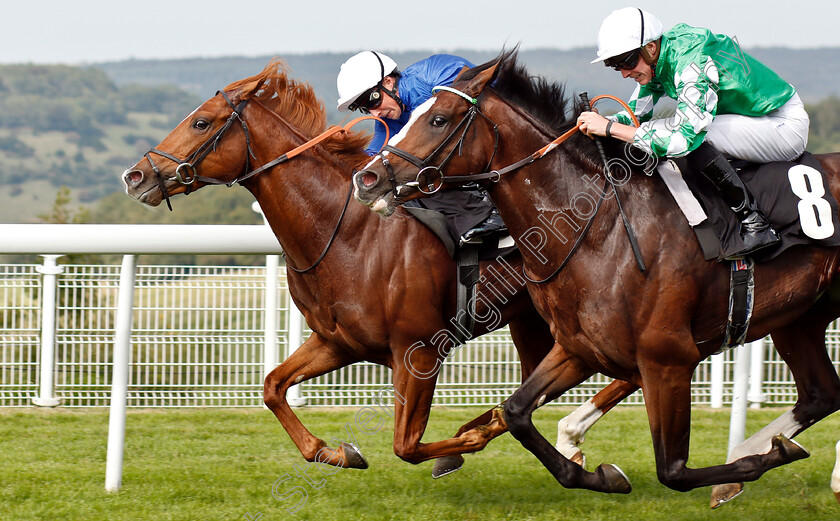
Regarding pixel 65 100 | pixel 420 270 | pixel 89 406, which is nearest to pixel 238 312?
pixel 89 406

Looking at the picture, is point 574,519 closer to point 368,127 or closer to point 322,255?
point 322,255

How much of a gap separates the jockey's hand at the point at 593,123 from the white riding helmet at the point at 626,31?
0.64 ft

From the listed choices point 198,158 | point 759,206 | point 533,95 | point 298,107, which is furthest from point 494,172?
point 198,158

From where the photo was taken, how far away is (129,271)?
13.6 ft

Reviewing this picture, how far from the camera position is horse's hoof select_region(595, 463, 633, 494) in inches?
144

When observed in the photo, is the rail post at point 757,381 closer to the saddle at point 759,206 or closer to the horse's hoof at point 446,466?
the horse's hoof at point 446,466

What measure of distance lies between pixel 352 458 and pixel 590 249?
1.42m

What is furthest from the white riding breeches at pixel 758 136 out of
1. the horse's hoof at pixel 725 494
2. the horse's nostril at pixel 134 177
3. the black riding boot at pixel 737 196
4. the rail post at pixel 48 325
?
the rail post at pixel 48 325

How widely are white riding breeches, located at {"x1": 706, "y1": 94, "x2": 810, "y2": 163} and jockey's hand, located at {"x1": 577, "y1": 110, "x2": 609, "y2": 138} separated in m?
0.43

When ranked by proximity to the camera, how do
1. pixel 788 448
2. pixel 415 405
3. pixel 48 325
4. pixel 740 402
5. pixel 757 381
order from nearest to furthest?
pixel 788 448 < pixel 415 405 < pixel 740 402 < pixel 48 325 < pixel 757 381

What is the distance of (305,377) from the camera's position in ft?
13.8

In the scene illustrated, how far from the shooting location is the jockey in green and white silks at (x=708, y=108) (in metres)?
3.30

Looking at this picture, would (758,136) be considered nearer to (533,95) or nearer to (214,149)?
(533,95)

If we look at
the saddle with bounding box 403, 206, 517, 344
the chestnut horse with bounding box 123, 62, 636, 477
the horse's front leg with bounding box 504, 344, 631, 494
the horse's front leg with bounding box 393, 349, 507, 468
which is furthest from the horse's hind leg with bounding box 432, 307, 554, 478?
the horse's front leg with bounding box 504, 344, 631, 494
